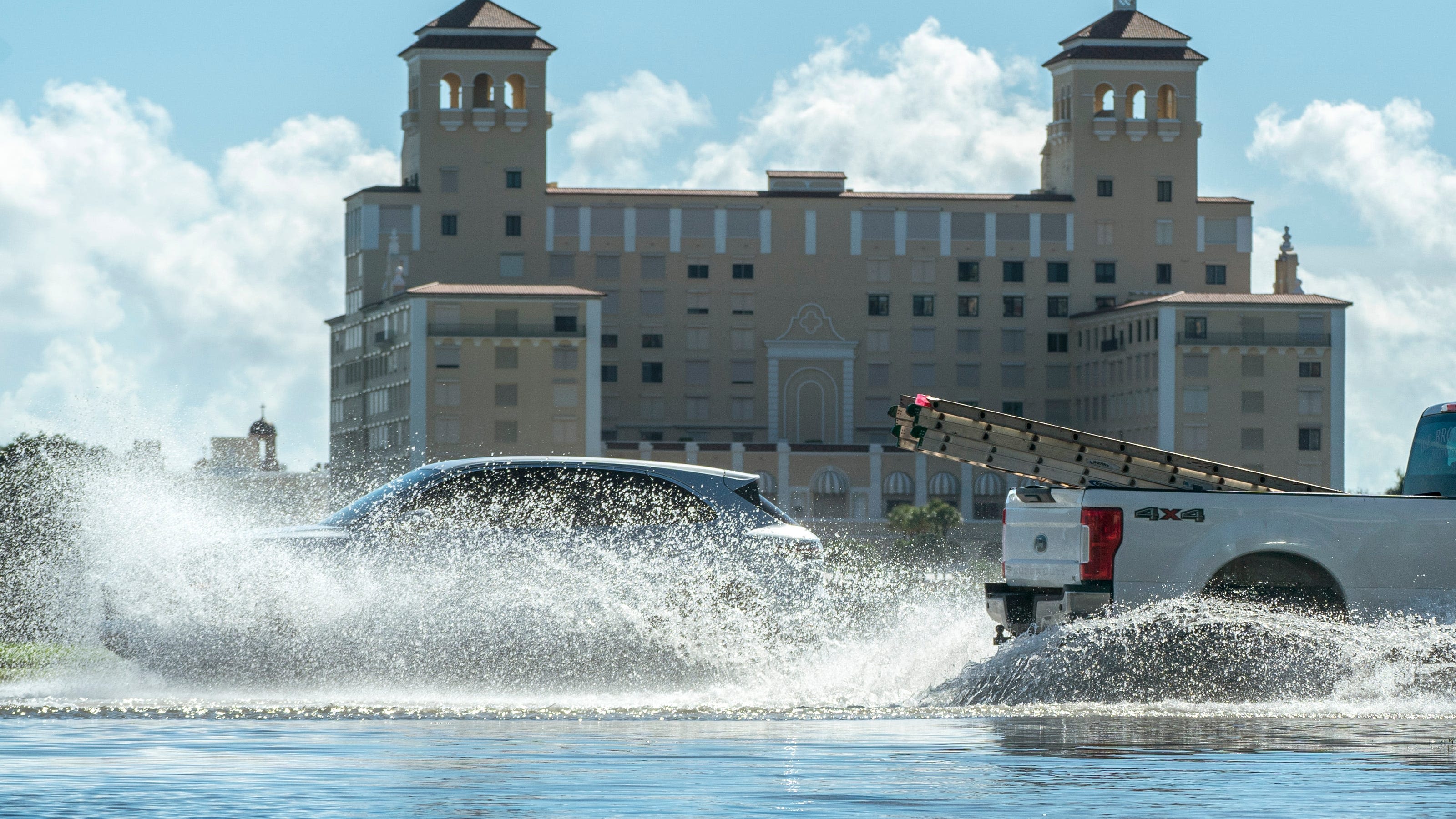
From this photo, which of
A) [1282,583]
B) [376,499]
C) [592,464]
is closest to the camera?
[1282,583]

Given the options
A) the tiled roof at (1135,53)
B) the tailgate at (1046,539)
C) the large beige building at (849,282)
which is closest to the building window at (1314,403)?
the large beige building at (849,282)

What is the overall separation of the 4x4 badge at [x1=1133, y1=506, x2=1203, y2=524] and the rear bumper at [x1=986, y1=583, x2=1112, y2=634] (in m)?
0.49

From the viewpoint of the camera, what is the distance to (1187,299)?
132 m

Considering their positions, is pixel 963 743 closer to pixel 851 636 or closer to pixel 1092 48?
pixel 851 636

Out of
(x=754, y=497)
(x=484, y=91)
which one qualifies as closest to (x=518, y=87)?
(x=484, y=91)

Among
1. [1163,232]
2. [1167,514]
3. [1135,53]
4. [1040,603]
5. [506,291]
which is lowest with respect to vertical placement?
[1040,603]

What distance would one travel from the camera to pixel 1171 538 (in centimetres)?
1416

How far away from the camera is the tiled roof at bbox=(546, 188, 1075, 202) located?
13950cm

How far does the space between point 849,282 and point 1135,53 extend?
23381 millimetres

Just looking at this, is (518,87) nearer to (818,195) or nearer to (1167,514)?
(818,195)

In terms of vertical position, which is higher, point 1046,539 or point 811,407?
point 811,407

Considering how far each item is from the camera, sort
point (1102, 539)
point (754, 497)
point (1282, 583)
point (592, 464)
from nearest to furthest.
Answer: point (1102, 539) < point (1282, 583) < point (592, 464) < point (754, 497)

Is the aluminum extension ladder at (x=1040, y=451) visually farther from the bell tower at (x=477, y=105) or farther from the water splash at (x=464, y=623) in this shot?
the bell tower at (x=477, y=105)

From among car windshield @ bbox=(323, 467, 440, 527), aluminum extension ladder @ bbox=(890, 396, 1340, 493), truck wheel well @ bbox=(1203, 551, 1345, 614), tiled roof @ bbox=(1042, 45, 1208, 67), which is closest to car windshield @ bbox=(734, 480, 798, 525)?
aluminum extension ladder @ bbox=(890, 396, 1340, 493)
